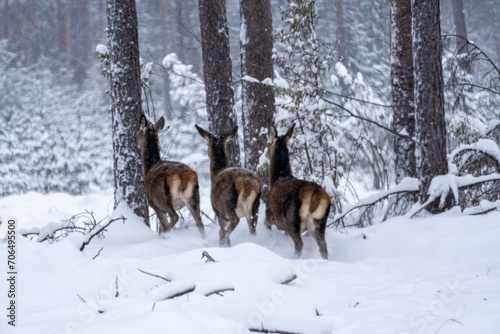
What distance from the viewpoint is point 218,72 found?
9.59 m

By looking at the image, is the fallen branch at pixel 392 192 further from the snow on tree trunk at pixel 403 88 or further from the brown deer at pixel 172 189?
the brown deer at pixel 172 189

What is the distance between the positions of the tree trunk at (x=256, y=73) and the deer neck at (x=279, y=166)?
2.55 m

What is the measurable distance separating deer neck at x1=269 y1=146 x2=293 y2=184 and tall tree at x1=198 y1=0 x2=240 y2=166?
221 centimetres

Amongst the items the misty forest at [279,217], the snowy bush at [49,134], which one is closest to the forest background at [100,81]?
the snowy bush at [49,134]

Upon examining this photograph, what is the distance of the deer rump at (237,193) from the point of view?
23.0 ft

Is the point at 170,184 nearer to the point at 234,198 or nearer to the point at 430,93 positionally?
the point at 234,198

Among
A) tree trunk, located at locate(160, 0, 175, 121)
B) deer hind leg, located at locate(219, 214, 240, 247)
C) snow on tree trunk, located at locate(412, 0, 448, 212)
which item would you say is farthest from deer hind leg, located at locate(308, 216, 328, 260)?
tree trunk, located at locate(160, 0, 175, 121)

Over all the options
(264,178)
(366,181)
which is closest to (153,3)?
(366,181)

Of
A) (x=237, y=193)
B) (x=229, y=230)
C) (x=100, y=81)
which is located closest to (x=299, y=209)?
(x=237, y=193)

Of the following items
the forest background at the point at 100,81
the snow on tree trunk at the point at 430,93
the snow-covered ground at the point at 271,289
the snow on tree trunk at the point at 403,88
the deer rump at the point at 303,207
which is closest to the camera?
the snow-covered ground at the point at 271,289

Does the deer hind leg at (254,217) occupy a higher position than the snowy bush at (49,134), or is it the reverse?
the snowy bush at (49,134)

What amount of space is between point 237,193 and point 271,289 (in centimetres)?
316

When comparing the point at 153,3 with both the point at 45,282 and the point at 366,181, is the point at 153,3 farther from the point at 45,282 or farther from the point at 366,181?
the point at 45,282

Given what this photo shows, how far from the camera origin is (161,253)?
6062 mm
